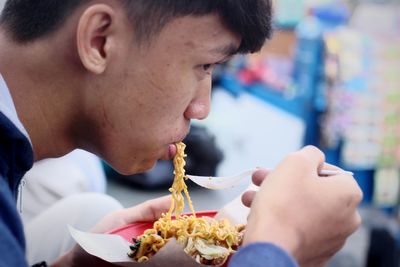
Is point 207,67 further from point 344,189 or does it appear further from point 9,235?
point 9,235

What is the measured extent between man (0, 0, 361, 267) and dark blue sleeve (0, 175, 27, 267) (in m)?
0.10

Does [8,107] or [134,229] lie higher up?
[8,107]

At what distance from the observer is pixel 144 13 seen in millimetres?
915

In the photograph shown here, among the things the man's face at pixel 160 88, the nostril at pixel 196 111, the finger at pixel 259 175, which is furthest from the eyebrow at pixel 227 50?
the finger at pixel 259 175

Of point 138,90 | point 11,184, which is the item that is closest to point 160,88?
point 138,90

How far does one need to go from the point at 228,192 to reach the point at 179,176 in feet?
8.88

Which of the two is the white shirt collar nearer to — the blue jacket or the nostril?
the blue jacket

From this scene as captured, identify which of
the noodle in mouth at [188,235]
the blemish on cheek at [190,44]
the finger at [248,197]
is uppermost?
the blemish on cheek at [190,44]

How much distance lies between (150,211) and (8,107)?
487mm

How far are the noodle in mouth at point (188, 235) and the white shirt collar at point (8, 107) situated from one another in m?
0.33

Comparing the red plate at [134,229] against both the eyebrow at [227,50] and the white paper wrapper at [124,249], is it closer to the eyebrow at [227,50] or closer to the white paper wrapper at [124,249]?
the white paper wrapper at [124,249]

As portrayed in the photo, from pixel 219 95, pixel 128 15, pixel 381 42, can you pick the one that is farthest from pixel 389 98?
pixel 128 15

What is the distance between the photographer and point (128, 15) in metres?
0.91

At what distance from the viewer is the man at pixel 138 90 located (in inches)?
34.1
